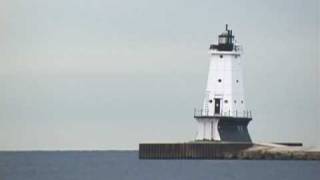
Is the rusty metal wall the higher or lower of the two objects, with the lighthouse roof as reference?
lower

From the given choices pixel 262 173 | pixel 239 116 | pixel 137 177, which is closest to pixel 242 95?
pixel 239 116

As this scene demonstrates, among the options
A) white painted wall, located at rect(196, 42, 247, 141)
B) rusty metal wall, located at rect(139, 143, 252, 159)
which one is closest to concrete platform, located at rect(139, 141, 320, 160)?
rusty metal wall, located at rect(139, 143, 252, 159)

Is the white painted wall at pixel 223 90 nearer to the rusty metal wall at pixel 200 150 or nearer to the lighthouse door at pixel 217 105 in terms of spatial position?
the lighthouse door at pixel 217 105

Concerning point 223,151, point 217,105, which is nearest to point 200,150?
point 223,151

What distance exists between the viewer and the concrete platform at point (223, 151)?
185 feet

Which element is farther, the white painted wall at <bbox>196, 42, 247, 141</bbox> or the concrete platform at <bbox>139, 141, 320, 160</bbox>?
the white painted wall at <bbox>196, 42, 247, 141</bbox>

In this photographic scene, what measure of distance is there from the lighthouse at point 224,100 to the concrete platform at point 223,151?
773 mm

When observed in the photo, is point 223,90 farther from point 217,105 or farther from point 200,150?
point 200,150

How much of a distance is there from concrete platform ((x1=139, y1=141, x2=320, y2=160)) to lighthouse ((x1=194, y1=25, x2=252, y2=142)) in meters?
0.77

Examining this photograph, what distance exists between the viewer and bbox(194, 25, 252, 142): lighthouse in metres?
57.4

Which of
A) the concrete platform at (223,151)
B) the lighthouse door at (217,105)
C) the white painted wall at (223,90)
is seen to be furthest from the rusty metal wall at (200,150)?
the lighthouse door at (217,105)

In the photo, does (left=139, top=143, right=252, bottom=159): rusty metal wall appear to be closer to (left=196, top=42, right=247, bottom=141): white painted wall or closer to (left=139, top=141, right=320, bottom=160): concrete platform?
(left=139, top=141, right=320, bottom=160): concrete platform

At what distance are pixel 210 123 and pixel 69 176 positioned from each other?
8.17 m

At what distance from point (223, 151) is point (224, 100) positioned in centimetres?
219
